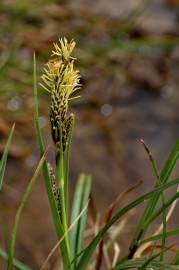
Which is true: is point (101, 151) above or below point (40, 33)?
below

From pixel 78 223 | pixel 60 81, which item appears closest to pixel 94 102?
pixel 78 223

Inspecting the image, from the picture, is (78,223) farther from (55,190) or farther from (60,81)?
(60,81)

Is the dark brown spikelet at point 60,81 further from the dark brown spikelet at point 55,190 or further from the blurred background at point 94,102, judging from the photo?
the blurred background at point 94,102

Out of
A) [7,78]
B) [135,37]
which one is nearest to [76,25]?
[135,37]

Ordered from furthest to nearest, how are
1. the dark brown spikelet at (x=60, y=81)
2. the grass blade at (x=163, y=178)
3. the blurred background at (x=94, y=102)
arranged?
the blurred background at (x=94, y=102) → the grass blade at (x=163, y=178) → the dark brown spikelet at (x=60, y=81)

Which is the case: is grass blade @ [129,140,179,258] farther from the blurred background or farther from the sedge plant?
the blurred background

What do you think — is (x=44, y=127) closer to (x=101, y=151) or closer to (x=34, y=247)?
(x=101, y=151)

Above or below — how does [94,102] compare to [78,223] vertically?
above

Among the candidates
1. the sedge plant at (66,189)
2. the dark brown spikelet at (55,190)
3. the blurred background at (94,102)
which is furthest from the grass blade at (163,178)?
the blurred background at (94,102)
